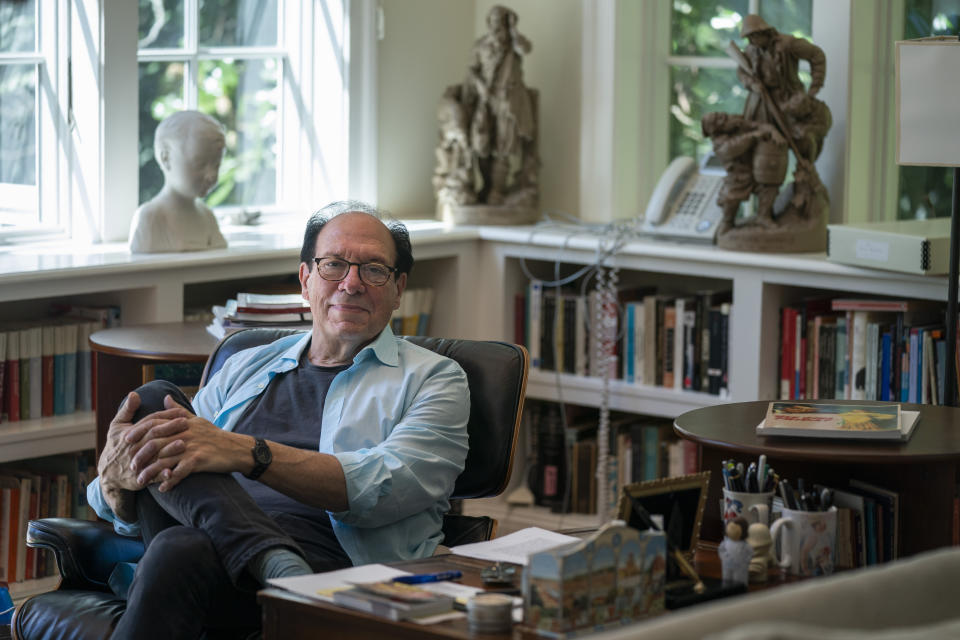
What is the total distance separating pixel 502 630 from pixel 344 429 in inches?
33.9

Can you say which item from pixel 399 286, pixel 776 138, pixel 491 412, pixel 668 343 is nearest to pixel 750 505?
pixel 491 412

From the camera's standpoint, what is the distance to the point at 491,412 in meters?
2.67

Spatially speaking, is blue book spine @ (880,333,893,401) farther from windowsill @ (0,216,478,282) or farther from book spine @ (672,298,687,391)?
windowsill @ (0,216,478,282)

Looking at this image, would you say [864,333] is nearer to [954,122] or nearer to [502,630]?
[954,122]

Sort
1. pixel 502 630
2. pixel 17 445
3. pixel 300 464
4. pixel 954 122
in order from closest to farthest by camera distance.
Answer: pixel 502 630
pixel 300 464
pixel 954 122
pixel 17 445

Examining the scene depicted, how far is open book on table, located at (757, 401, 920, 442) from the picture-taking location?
7.79 feet

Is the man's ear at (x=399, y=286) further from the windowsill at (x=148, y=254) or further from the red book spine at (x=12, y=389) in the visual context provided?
the red book spine at (x=12, y=389)

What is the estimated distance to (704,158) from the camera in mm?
4301

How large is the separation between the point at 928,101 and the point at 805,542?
4.28ft

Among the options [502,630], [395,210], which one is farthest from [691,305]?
[502,630]

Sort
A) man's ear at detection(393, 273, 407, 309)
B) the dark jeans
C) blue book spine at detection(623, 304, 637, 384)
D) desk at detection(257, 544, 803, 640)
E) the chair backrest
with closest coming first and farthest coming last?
desk at detection(257, 544, 803, 640) → the dark jeans → the chair backrest → man's ear at detection(393, 273, 407, 309) → blue book spine at detection(623, 304, 637, 384)

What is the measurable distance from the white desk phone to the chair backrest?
5.02 ft

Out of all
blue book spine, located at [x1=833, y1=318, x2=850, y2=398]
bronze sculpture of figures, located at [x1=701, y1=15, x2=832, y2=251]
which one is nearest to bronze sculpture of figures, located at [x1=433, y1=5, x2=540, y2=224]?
bronze sculpture of figures, located at [x1=701, y1=15, x2=832, y2=251]

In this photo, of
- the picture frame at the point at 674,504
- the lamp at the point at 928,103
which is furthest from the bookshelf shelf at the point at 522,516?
the picture frame at the point at 674,504
